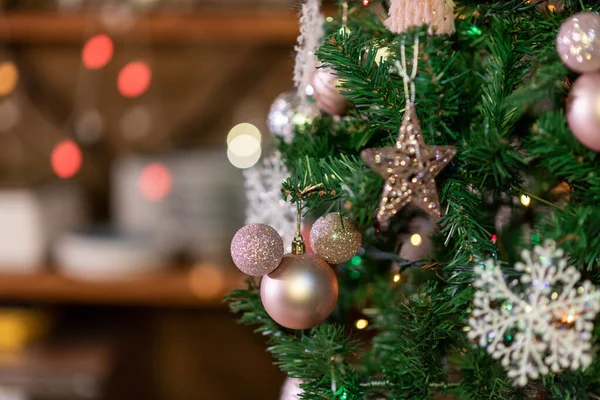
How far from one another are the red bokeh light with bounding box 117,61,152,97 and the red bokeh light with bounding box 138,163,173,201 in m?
0.22

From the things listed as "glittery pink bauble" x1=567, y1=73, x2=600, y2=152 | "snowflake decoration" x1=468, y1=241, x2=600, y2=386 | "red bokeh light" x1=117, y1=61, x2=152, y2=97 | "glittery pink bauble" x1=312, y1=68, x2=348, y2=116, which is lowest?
"snowflake decoration" x1=468, y1=241, x2=600, y2=386

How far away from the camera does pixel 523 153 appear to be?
0.43m

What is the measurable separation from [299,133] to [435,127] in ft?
0.48

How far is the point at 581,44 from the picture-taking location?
38 centimetres

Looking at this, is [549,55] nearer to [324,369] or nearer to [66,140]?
[324,369]

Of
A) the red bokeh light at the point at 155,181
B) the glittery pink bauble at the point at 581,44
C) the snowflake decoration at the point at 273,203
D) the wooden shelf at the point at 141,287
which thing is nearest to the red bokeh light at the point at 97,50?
the red bokeh light at the point at 155,181

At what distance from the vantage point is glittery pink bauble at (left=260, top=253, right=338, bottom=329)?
0.45m

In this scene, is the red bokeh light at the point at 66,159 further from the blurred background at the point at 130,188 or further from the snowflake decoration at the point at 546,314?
the snowflake decoration at the point at 546,314

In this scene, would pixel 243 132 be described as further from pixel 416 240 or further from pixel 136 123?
pixel 416 240

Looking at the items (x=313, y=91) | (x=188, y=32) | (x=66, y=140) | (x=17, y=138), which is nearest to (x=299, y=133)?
(x=313, y=91)

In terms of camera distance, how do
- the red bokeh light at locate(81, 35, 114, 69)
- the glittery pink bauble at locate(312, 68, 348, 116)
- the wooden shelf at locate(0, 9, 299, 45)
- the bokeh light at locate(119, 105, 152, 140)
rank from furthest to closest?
the bokeh light at locate(119, 105, 152, 140)
the red bokeh light at locate(81, 35, 114, 69)
the wooden shelf at locate(0, 9, 299, 45)
the glittery pink bauble at locate(312, 68, 348, 116)

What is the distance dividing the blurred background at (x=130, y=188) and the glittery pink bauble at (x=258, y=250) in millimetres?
603

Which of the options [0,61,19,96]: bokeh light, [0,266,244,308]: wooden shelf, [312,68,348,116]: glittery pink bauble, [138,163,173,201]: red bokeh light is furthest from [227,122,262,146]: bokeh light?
[312,68,348,116]: glittery pink bauble

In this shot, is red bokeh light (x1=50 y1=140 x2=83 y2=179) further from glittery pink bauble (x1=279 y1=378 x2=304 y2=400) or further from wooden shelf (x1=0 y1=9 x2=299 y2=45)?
glittery pink bauble (x1=279 y1=378 x2=304 y2=400)
